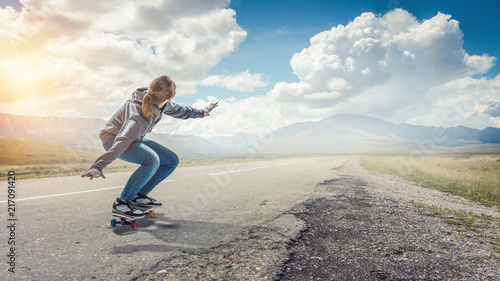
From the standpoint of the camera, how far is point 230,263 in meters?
2.16

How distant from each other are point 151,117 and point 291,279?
2483mm

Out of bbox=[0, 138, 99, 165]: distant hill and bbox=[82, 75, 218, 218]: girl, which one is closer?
bbox=[82, 75, 218, 218]: girl

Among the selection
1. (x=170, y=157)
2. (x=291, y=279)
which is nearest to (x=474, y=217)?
(x=291, y=279)

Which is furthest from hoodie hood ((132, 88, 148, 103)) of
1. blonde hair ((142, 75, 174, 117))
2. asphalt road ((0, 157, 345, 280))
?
asphalt road ((0, 157, 345, 280))

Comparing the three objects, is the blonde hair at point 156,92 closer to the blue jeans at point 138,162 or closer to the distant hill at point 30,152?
the blue jeans at point 138,162

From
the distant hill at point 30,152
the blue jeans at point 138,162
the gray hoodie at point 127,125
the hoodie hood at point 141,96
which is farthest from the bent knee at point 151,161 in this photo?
the distant hill at point 30,152

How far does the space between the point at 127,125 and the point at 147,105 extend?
1.13 feet

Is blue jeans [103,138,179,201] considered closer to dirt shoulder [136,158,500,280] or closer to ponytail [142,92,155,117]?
ponytail [142,92,155,117]

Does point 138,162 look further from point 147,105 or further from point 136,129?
point 147,105

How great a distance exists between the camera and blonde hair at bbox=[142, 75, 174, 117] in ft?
9.92

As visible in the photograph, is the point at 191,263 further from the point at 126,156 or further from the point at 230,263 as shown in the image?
the point at 126,156

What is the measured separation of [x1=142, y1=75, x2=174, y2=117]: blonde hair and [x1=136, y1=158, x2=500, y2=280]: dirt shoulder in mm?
1782

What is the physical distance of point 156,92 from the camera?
122 inches

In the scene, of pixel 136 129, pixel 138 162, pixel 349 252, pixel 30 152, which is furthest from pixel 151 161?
pixel 30 152
